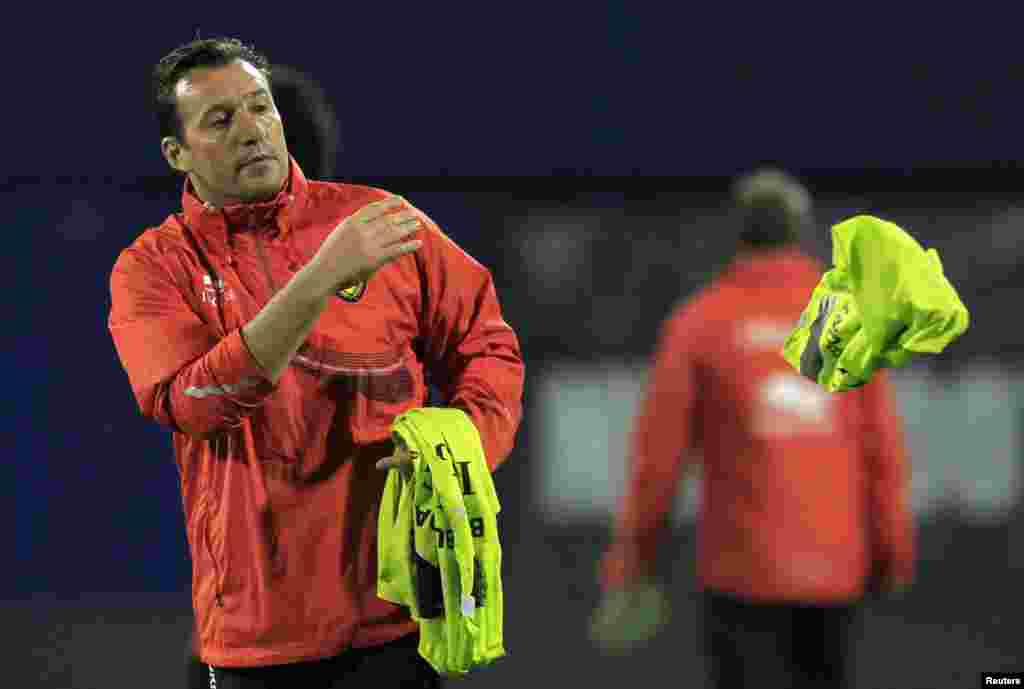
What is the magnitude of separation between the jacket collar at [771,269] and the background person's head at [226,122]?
6.01 ft

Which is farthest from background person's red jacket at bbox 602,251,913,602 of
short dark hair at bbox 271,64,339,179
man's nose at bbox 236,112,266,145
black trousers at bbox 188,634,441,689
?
man's nose at bbox 236,112,266,145

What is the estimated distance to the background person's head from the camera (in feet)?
8.46

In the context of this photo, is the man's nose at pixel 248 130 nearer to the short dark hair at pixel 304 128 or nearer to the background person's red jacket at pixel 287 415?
the background person's red jacket at pixel 287 415

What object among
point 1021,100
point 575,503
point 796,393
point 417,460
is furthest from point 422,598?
point 1021,100

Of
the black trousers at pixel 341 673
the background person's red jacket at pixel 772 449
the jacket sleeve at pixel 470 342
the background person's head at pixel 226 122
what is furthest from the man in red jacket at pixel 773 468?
the background person's head at pixel 226 122

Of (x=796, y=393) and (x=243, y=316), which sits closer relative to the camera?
(x=243, y=316)

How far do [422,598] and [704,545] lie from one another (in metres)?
1.88

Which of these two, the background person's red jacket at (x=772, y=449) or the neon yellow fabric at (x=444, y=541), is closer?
the neon yellow fabric at (x=444, y=541)

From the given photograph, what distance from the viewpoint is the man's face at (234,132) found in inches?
101

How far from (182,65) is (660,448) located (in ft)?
6.51

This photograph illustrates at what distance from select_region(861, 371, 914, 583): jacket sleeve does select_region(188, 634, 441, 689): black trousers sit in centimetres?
189

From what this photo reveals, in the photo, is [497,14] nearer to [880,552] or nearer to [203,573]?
[880,552]

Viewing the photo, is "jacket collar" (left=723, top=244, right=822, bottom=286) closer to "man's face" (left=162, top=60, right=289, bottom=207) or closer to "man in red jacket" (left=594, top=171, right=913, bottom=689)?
"man in red jacket" (left=594, top=171, right=913, bottom=689)

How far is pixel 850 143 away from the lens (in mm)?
6898
